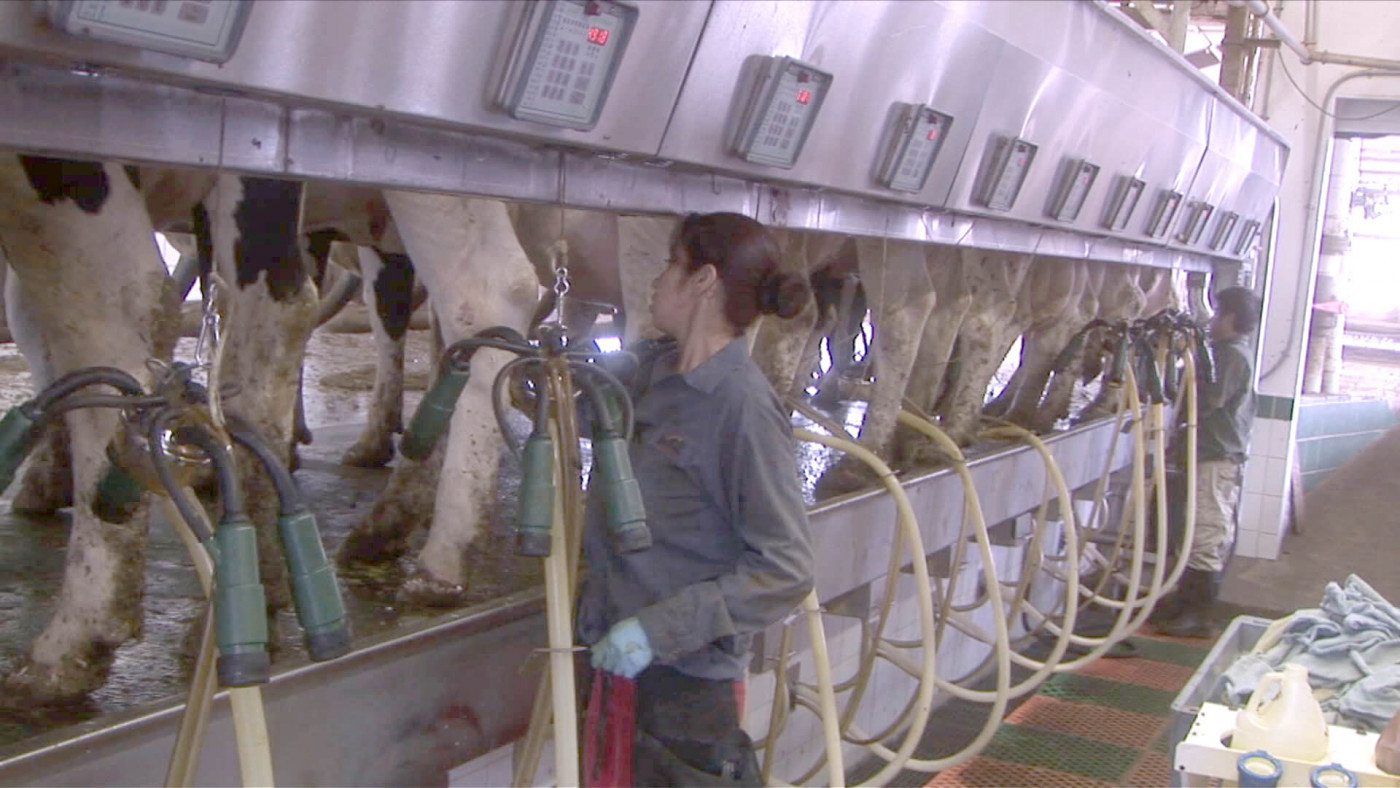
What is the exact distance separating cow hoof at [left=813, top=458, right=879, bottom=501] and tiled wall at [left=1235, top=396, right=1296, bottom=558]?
396cm

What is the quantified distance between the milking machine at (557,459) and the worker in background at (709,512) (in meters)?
0.13

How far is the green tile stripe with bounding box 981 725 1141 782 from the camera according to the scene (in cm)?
409

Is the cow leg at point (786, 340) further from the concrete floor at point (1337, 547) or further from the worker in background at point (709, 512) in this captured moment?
the concrete floor at point (1337, 547)

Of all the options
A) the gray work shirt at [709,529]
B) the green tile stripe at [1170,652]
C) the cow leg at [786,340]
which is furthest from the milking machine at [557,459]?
the green tile stripe at [1170,652]

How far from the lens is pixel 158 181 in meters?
2.14

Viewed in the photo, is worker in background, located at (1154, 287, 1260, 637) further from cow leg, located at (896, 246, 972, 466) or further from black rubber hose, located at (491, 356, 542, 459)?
black rubber hose, located at (491, 356, 542, 459)

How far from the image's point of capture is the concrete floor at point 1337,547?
245 inches

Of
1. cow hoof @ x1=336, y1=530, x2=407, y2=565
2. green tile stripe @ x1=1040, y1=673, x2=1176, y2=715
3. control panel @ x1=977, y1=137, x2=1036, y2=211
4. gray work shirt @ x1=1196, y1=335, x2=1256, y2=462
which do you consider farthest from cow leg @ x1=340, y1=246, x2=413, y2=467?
gray work shirt @ x1=1196, y1=335, x2=1256, y2=462

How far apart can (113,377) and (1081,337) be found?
3.82 metres

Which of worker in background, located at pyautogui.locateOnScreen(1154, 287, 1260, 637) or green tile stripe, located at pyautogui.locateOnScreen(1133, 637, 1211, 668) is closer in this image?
green tile stripe, located at pyautogui.locateOnScreen(1133, 637, 1211, 668)

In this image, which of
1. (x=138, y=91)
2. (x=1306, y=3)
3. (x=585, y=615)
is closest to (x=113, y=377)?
(x=138, y=91)

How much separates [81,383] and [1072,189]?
3.10m

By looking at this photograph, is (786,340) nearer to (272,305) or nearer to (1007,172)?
(1007,172)

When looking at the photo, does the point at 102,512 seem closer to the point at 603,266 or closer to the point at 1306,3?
the point at 603,266
